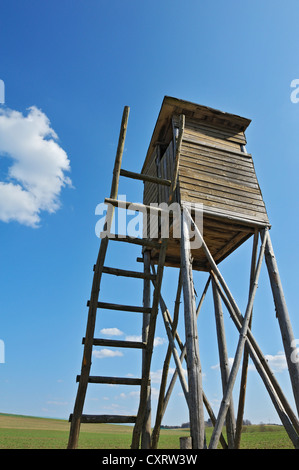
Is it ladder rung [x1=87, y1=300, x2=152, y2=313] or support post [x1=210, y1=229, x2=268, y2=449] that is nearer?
ladder rung [x1=87, y1=300, x2=152, y2=313]

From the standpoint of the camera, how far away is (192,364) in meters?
4.32

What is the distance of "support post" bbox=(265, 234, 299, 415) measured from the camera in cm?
505

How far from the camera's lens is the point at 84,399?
3.58 m

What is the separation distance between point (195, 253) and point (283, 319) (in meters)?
2.89

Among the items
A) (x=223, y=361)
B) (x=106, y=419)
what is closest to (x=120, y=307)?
(x=106, y=419)

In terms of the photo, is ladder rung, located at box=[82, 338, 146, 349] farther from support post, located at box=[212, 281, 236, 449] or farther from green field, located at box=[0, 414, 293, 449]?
green field, located at box=[0, 414, 293, 449]

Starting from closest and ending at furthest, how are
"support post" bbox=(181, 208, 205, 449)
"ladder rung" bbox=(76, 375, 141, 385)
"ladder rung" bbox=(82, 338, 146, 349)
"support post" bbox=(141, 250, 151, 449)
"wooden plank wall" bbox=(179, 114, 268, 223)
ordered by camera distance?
"ladder rung" bbox=(76, 375, 141, 385)
"ladder rung" bbox=(82, 338, 146, 349)
"support post" bbox=(181, 208, 205, 449)
"support post" bbox=(141, 250, 151, 449)
"wooden plank wall" bbox=(179, 114, 268, 223)

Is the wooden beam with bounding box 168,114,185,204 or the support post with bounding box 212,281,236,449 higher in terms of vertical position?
the wooden beam with bounding box 168,114,185,204

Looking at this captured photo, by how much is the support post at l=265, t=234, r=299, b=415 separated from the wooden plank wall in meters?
0.95

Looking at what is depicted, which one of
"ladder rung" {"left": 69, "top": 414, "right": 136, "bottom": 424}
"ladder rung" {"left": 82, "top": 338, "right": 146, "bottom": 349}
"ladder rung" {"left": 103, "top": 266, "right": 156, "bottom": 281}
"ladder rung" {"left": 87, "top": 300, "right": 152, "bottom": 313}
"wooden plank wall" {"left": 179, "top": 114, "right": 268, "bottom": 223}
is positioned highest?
"wooden plank wall" {"left": 179, "top": 114, "right": 268, "bottom": 223}

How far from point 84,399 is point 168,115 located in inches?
260

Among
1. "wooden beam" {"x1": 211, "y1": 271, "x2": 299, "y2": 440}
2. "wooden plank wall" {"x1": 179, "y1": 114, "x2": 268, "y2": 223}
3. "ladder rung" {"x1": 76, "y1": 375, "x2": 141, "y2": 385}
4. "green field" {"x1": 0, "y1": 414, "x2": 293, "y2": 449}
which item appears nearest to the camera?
"ladder rung" {"x1": 76, "y1": 375, "x2": 141, "y2": 385}

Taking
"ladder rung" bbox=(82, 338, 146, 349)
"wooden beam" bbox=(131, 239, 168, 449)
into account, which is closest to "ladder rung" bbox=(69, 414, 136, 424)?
"wooden beam" bbox=(131, 239, 168, 449)
